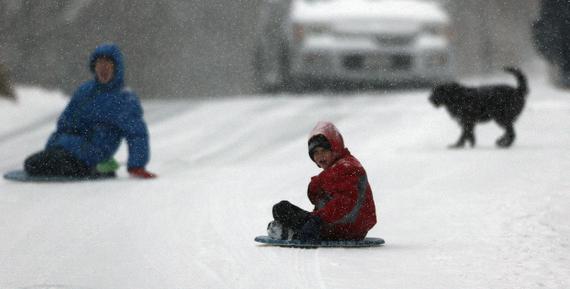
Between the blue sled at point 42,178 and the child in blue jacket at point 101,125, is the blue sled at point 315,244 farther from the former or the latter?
the child in blue jacket at point 101,125

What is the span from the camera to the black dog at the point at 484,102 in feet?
39.0

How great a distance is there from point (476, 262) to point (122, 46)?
26827 mm

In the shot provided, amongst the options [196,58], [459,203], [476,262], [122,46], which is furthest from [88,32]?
[476,262]

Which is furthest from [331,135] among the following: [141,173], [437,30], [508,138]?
[437,30]

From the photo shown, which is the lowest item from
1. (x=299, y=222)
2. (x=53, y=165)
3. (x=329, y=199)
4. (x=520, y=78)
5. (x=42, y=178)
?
(x=299, y=222)

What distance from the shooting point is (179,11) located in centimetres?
3625

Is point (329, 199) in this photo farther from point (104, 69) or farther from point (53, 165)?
point (104, 69)

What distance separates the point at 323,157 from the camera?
6906 millimetres

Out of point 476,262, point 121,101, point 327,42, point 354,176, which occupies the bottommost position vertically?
point 476,262

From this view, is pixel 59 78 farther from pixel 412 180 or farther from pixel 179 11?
pixel 412 180

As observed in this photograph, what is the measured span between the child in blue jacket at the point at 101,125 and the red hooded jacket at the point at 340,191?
13.1ft

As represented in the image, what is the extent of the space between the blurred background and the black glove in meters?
20.8

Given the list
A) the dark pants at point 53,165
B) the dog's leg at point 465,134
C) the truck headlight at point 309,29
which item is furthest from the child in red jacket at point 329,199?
the truck headlight at point 309,29

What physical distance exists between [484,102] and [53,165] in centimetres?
389
